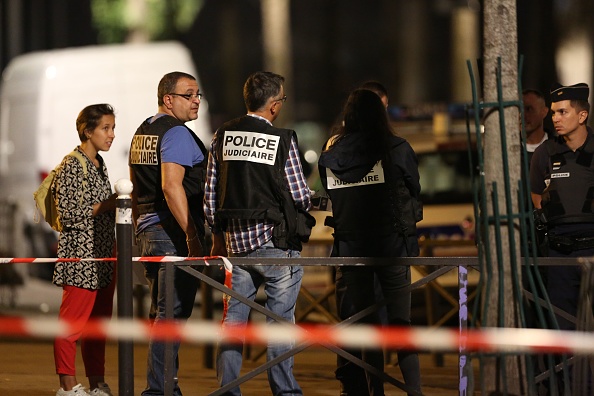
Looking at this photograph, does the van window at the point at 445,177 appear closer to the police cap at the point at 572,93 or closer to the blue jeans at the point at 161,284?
the police cap at the point at 572,93

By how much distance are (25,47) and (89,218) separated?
32.3 meters

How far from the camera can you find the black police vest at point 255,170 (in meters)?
7.38

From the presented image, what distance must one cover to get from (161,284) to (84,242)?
2.35ft

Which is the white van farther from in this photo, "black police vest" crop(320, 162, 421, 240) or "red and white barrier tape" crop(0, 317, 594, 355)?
"red and white barrier tape" crop(0, 317, 594, 355)

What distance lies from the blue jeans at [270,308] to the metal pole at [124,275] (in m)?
0.73

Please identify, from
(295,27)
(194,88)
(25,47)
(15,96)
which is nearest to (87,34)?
(25,47)

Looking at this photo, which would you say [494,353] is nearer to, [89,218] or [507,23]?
[507,23]

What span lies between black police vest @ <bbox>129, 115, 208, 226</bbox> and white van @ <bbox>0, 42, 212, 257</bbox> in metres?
9.12

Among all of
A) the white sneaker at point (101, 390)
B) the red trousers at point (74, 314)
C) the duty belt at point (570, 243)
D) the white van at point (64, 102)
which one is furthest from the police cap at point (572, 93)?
the white van at point (64, 102)

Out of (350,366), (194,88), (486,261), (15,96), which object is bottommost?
(350,366)

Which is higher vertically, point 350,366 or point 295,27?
point 295,27

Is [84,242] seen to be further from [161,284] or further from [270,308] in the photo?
[270,308]

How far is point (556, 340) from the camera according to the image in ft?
19.4

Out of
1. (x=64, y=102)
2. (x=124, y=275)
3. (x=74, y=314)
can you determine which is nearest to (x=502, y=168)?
(x=124, y=275)
